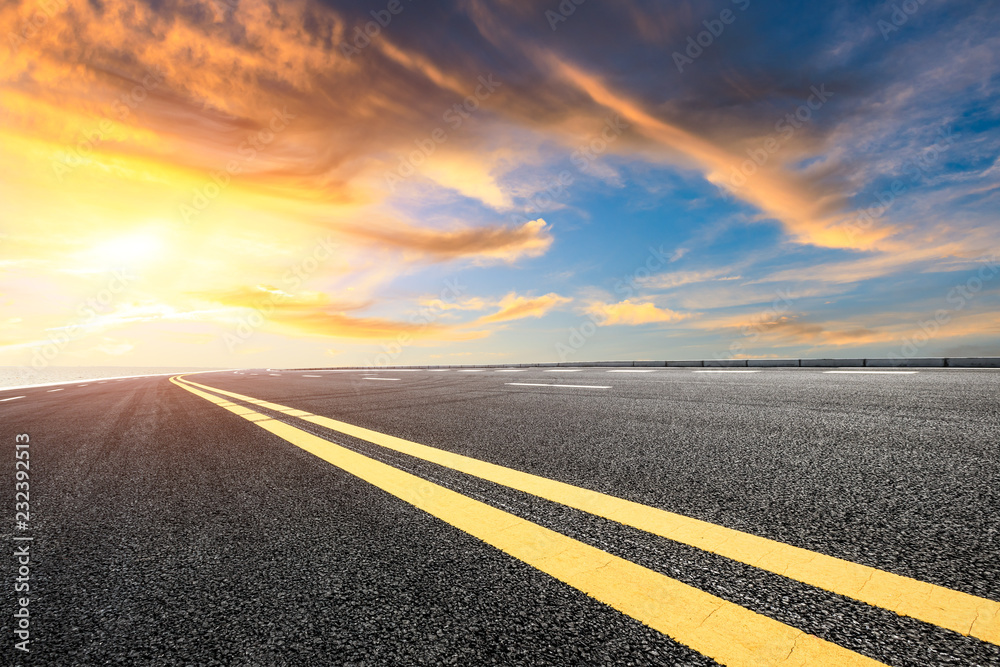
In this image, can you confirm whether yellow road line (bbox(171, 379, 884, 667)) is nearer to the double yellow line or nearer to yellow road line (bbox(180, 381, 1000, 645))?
the double yellow line

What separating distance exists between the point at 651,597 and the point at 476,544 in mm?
632

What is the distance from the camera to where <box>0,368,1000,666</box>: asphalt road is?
3.60ft

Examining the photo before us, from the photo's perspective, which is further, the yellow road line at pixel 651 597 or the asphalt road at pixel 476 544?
the asphalt road at pixel 476 544

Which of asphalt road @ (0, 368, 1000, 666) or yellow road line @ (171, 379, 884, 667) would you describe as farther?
asphalt road @ (0, 368, 1000, 666)

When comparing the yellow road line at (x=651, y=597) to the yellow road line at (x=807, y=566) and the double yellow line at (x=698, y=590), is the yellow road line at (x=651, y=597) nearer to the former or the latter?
the double yellow line at (x=698, y=590)

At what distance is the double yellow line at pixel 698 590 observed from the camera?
102 centimetres

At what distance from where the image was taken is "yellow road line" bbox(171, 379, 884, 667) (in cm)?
99

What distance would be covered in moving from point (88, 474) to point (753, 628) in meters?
3.96

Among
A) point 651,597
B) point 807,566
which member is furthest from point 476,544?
point 807,566

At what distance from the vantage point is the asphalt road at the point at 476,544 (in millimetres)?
1099

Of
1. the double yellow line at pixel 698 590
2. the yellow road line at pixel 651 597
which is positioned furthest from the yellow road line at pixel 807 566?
the yellow road line at pixel 651 597

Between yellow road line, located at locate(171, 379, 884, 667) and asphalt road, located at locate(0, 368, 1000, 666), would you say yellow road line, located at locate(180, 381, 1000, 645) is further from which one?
yellow road line, located at locate(171, 379, 884, 667)

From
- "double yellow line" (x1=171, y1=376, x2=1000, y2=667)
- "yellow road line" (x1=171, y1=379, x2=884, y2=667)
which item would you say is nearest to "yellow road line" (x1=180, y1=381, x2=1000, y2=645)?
"double yellow line" (x1=171, y1=376, x2=1000, y2=667)

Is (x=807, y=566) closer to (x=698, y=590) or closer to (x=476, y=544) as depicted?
(x=698, y=590)
